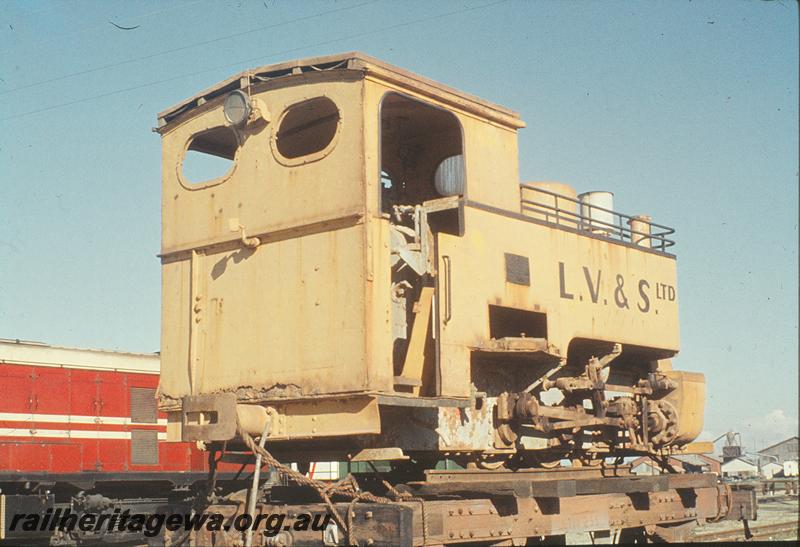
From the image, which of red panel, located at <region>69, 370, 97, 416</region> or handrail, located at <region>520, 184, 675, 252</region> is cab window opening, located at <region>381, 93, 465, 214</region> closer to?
handrail, located at <region>520, 184, 675, 252</region>

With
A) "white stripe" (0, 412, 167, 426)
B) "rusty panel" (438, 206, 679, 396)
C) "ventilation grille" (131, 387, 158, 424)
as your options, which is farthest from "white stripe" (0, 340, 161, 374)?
"rusty panel" (438, 206, 679, 396)

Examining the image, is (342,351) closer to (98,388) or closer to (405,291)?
(405,291)

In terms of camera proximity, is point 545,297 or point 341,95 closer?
point 341,95

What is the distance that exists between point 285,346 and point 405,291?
44.8 inches

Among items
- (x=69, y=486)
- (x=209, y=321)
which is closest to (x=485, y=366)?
(x=209, y=321)

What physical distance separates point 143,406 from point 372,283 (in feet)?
31.3

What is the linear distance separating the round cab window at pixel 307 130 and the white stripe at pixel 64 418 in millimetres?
7182

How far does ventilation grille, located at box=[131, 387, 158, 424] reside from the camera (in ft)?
51.7

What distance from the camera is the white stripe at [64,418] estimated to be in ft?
46.4

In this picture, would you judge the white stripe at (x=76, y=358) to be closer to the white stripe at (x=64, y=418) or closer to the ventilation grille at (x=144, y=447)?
the white stripe at (x=64, y=418)

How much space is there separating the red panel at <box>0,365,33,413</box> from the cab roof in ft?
21.5

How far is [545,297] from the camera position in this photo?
358 inches

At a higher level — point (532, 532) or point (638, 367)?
point (638, 367)

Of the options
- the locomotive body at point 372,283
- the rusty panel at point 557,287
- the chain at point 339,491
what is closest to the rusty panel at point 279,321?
the locomotive body at point 372,283
